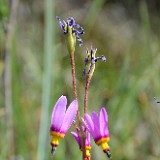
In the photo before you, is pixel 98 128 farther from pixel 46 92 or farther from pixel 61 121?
pixel 46 92

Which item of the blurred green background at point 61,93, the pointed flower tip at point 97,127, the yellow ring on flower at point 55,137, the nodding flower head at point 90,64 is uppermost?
the blurred green background at point 61,93

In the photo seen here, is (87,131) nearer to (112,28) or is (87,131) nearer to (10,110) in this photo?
(10,110)

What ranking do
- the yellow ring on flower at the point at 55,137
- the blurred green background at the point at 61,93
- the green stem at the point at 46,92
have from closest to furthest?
the yellow ring on flower at the point at 55,137
the green stem at the point at 46,92
the blurred green background at the point at 61,93

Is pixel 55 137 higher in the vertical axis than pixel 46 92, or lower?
lower

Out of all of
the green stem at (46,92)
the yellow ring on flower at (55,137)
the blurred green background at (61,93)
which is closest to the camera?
the yellow ring on flower at (55,137)

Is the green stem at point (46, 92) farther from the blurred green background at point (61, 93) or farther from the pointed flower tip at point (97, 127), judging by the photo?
the pointed flower tip at point (97, 127)

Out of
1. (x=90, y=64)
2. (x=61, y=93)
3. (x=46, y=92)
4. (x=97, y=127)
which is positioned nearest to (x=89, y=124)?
(x=97, y=127)

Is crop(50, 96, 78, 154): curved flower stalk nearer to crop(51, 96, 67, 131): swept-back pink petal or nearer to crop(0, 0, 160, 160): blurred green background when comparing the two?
crop(51, 96, 67, 131): swept-back pink petal

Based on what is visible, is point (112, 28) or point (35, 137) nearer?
point (35, 137)

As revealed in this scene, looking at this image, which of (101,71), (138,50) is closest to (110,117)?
(101,71)

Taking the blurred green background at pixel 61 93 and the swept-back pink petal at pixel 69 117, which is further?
the blurred green background at pixel 61 93

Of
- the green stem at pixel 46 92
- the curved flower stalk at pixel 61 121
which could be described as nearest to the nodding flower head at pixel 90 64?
the curved flower stalk at pixel 61 121
